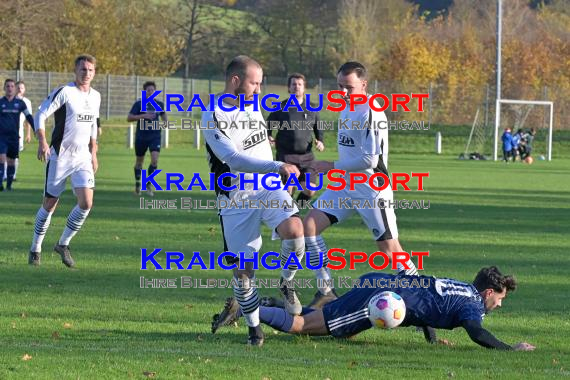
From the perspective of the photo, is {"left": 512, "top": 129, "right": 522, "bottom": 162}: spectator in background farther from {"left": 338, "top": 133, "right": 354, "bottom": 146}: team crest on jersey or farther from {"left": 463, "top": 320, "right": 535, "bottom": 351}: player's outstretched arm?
{"left": 463, "top": 320, "right": 535, "bottom": 351}: player's outstretched arm

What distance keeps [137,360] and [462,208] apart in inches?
656

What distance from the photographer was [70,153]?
45.8ft

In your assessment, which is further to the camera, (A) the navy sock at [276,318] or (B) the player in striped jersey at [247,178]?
(A) the navy sock at [276,318]

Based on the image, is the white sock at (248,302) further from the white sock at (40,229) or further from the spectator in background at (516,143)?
the spectator in background at (516,143)

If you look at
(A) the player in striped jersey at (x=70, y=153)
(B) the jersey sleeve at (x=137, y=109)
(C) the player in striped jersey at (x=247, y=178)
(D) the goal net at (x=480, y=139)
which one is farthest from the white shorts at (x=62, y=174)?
(D) the goal net at (x=480, y=139)

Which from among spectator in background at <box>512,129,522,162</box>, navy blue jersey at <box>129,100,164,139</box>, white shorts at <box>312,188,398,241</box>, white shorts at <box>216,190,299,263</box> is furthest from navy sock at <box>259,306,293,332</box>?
spectator in background at <box>512,129,522,162</box>

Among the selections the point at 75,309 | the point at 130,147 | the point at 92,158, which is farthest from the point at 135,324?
the point at 130,147

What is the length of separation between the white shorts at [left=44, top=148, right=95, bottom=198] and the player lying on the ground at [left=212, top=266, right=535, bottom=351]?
4985 millimetres

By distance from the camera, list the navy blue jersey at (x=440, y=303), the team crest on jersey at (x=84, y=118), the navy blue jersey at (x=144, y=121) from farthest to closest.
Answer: the navy blue jersey at (x=144, y=121), the team crest on jersey at (x=84, y=118), the navy blue jersey at (x=440, y=303)

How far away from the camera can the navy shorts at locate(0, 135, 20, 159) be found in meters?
25.5

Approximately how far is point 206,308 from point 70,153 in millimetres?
3778

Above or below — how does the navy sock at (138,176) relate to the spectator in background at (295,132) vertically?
below

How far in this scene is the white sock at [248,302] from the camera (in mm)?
9000

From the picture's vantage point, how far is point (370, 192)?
10680 mm
